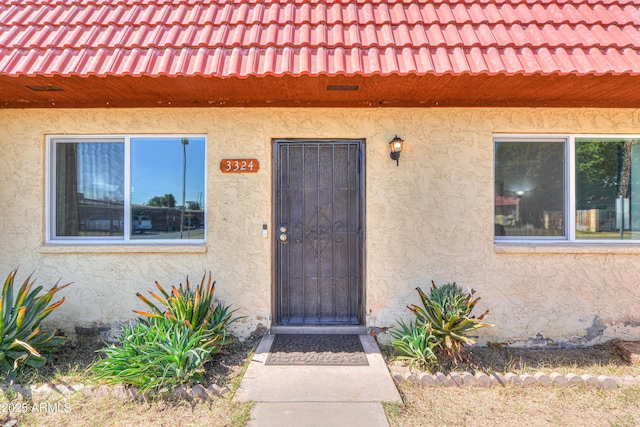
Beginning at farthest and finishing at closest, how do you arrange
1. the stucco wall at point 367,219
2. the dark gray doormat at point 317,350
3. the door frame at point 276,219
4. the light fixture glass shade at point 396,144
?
the door frame at point 276,219
the stucco wall at point 367,219
the light fixture glass shade at point 396,144
the dark gray doormat at point 317,350

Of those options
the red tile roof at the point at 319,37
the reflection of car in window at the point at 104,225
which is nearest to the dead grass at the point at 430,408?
A: the reflection of car in window at the point at 104,225

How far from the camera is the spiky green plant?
3.63 metres

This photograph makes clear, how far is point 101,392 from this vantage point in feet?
10.7

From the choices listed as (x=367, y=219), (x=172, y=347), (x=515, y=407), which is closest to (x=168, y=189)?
(x=172, y=347)

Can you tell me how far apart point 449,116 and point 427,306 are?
2.54m

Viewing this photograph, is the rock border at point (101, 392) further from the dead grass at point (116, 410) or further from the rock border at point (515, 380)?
the rock border at point (515, 380)

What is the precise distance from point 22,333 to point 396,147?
4887 millimetres

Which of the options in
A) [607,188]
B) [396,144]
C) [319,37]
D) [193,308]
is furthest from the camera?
[607,188]

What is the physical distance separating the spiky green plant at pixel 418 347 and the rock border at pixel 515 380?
13 centimetres

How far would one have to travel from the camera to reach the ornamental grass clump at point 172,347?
129 inches

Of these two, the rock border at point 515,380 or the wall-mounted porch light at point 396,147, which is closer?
the rock border at point 515,380

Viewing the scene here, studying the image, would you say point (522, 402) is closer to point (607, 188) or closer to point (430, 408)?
point (430, 408)

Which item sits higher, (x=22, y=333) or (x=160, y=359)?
(x=22, y=333)

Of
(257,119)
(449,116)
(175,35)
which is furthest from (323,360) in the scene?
(175,35)
